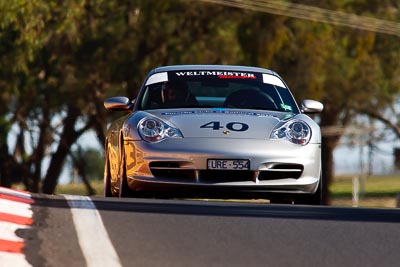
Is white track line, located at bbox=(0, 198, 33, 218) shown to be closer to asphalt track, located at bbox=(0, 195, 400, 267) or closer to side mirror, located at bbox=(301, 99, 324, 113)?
asphalt track, located at bbox=(0, 195, 400, 267)

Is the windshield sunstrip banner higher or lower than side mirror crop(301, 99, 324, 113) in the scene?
higher

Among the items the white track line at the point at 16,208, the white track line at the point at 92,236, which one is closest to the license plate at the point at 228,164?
the white track line at the point at 92,236

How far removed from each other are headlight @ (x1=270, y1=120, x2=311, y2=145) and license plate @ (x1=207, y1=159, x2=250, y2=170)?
39cm

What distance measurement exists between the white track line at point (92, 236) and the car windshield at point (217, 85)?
8.57ft

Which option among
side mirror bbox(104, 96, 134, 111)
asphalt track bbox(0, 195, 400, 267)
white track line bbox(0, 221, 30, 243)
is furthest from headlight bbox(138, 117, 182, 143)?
white track line bbox(0, 221, 30, 243)

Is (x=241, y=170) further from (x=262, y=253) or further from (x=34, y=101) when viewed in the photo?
(x=34, y=101)

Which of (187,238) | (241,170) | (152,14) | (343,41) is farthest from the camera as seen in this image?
(343,41)

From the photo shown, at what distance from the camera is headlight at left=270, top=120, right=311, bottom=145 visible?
12250 mm

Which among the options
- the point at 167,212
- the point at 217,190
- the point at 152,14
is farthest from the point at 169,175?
the point at 152,14

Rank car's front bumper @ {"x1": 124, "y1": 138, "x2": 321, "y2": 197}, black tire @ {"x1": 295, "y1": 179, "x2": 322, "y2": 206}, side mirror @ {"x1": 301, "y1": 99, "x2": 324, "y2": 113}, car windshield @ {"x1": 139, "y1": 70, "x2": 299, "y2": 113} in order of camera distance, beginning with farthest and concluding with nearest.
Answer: side mirror @ {"x1": 301, "y1": 99, "x2": 324, "y2": 113} → car windshield @ {"x1": 139, "y1": 70, "x2": 299, "y2": 113} → black tire @ {"x1": 295, "y1": 179, "x2": 322, "y2": 206} → car's front bumper @ {"x1": 124, "y1": 138, "x2": 321, "y2": 197}

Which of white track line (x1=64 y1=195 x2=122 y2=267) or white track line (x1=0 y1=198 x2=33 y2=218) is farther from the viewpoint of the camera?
white track line (x1=0 y1=198 x2=33 y2=218)

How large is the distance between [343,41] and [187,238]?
112ft

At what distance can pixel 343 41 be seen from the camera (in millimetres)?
42125

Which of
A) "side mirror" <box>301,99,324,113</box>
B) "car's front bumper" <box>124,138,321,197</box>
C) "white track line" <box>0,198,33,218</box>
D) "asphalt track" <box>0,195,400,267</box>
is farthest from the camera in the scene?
"side mirror" <box>301,99,324,113</box>
